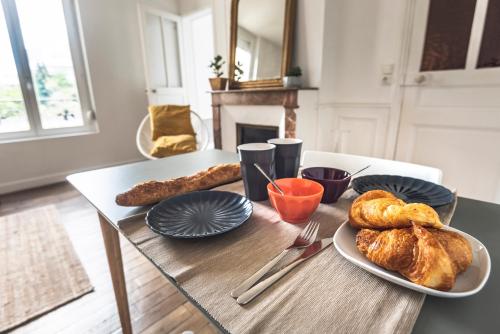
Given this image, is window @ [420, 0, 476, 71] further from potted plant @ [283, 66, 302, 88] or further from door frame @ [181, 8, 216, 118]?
door frame @ [181, 8, 216, 118]

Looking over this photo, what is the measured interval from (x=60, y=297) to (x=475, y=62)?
2740 mm

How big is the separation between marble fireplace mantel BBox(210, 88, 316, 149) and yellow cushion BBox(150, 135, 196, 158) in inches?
18.8

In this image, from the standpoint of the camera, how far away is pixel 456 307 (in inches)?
12.9

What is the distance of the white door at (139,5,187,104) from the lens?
3087mm

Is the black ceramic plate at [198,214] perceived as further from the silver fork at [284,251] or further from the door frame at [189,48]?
the door frame at [189,48]

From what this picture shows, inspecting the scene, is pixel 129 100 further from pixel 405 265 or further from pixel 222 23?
pixel 405 265

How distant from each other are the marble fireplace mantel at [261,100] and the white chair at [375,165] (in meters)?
1.19

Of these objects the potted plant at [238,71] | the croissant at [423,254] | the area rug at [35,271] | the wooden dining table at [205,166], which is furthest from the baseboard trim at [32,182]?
the croissant at [423,254]

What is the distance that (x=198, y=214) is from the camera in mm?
569

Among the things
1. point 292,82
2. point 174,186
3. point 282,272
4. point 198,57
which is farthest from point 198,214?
point 198,57

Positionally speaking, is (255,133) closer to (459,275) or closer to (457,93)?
(457,93)

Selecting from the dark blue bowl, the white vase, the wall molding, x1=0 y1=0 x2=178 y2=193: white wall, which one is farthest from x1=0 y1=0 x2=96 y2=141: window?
the dark blue bowl

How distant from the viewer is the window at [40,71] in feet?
8.35

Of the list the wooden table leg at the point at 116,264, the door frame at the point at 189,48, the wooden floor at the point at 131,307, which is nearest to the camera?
the wooden table leg at the point at 116,264
